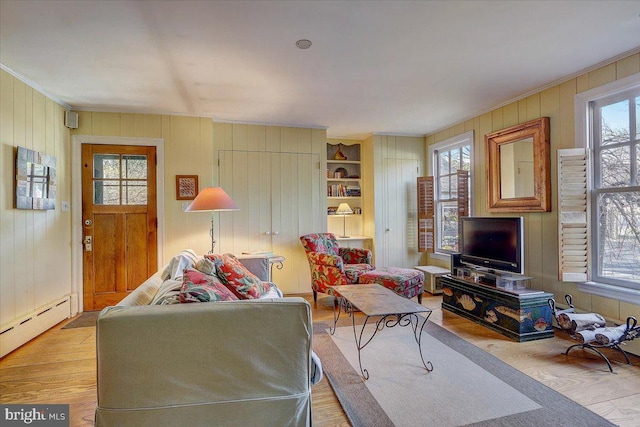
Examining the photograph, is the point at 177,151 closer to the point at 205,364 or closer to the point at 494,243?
the point at 205,364

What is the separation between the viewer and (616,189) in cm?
269

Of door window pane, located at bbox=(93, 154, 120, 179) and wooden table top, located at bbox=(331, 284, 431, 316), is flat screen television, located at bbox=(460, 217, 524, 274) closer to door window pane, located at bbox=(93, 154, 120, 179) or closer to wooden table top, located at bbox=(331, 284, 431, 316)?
wooden table top, located at bbox=(331, 284, 431, 316)

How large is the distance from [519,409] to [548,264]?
1.88 metres

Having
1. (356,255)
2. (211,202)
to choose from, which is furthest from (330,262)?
(211,202)

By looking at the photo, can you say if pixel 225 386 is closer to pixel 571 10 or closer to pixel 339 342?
pixel 339 342

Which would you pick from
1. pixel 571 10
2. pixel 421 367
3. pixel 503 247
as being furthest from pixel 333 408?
pixel 571 10

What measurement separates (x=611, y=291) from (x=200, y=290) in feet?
10.7

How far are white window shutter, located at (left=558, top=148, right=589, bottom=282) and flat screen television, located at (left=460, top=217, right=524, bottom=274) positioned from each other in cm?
32

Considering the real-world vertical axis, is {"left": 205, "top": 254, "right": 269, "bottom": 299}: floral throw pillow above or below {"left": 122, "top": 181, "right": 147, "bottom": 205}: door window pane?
below

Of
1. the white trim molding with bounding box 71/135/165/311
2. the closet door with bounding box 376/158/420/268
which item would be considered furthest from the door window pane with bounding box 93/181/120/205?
the closet door with bounding box 376/158/420/268

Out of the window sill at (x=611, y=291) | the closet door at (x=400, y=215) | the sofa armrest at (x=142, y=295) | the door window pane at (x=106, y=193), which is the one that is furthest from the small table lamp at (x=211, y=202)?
the window sill at (x=611, y=291)

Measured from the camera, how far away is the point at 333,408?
1912 millimetres

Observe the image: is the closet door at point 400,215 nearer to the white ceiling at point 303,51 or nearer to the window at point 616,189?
the white ceiling at point 303,51

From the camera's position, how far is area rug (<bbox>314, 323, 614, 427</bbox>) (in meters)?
1.78
